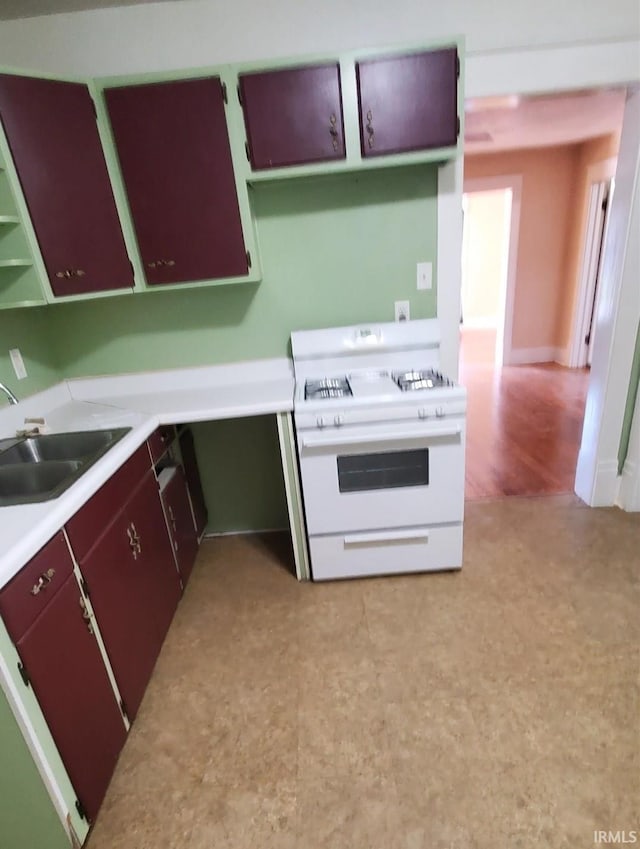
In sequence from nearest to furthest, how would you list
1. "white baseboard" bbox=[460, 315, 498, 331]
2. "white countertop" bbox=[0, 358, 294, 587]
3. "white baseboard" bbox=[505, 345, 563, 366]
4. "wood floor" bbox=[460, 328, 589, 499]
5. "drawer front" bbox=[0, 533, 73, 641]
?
"drawer front" bbox=[0, 533, 73, 641], "white countertop" bbox=[0, 358, 294, 587], "wood floor" bbox=[460, 328, 589, 499], "white baseboard" bbox=[505, 345, 563, 366], "white baseboard" bbox=[460, 315, 498, 331]

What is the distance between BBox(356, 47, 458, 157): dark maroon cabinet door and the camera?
1.66 meters

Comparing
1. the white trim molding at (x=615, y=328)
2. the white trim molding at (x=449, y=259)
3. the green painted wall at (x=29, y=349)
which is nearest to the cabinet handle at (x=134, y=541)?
the green painted wall at (x=29, y=349)

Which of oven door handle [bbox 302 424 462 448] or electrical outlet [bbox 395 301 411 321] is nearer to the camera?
oven door handle [bbox 302 424 462 448]

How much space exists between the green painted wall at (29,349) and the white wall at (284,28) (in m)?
1.07

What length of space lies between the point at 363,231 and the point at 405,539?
1444 millimetres

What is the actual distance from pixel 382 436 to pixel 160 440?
3.07 ft

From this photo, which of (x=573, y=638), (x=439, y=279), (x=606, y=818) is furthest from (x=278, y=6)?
(x=606, y=818)

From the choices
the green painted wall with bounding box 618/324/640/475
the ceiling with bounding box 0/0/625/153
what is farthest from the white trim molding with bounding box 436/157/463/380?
the green painted wall with bounding box 618/324/640/475

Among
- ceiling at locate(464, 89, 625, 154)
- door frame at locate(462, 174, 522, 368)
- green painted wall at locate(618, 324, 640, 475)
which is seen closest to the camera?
green painted wall at locate(618, 324, 640, 475)

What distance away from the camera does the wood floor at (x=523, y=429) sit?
112 inches

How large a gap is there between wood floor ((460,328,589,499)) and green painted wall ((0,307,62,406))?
2.42 metres

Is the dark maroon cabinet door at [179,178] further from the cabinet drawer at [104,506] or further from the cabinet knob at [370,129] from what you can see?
the cabinet drawer at [104,506]

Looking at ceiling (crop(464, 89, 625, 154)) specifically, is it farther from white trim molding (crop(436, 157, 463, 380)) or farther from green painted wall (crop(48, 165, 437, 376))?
green painted wall (crop(48, 165, 437, 376))

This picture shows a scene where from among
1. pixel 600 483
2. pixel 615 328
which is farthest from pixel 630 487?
pixel 615 328
